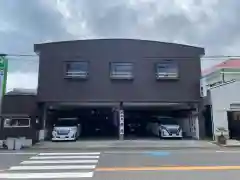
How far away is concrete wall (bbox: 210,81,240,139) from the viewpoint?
22.5 m

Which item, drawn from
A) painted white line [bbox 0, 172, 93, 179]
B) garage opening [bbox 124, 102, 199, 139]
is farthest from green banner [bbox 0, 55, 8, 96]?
painted white line [bbox 0, 172, 93, 179]

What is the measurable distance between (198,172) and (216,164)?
6.83ft

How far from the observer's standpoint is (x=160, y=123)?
80.5 ft

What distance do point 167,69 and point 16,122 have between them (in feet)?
39.4

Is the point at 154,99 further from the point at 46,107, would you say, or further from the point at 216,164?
the point at 216,164

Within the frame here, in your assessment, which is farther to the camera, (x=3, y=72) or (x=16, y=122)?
(x=16, y=122)

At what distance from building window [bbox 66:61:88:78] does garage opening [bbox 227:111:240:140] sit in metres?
11.3

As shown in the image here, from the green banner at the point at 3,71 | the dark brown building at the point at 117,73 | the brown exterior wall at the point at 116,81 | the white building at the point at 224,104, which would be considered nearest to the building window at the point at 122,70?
the dark brown building at the point at 117,73

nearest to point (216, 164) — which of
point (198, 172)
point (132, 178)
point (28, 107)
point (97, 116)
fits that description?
point (198, 172)

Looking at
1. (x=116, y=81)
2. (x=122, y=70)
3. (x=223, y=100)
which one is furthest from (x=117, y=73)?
(x=223, y=100)

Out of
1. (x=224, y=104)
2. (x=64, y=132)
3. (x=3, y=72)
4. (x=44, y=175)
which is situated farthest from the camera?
(x=64, y=132)

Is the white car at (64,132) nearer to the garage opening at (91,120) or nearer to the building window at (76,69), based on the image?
the garage opening at (91,120)

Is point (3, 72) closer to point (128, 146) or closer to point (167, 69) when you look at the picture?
point (128, 146)

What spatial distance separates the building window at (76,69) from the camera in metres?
23.9
